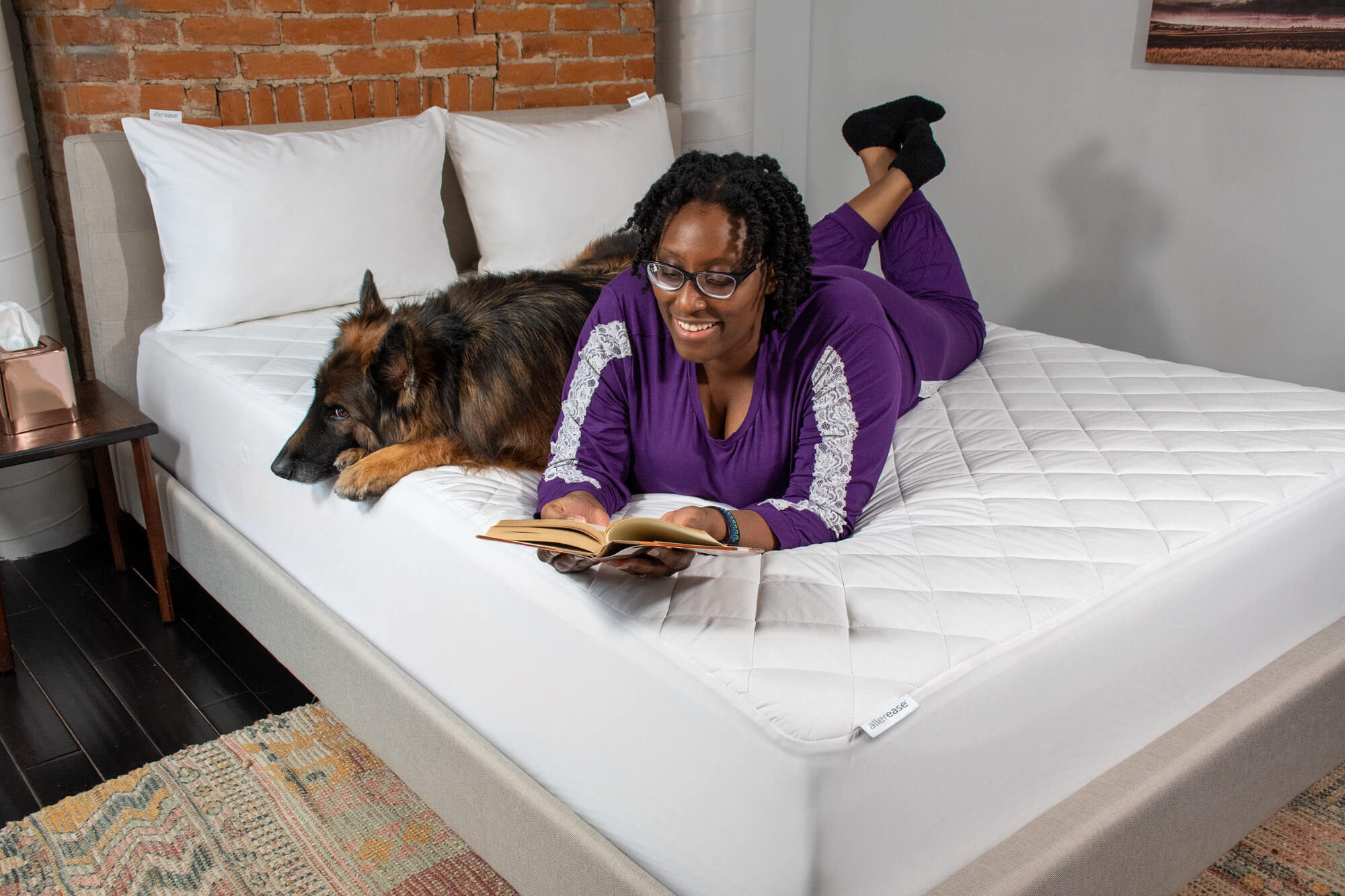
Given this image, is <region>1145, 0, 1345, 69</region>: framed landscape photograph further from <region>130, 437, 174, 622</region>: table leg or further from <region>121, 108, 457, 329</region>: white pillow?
<region>130, 437, 174, 622</region>: table leg

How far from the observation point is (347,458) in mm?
1865

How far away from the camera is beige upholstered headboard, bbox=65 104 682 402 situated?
2.59m

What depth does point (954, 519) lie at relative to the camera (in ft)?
5.22

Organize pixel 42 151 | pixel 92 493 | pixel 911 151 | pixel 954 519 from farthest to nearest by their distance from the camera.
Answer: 1. pixel 92 493
2. pixel 42 151
3. pixel 911 151
4. pixel 954 519

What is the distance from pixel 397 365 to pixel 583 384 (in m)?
0.34

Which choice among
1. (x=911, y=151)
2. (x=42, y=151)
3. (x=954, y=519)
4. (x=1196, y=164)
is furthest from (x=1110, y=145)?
(x=42, y=151)

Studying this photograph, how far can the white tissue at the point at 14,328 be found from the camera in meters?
2.27

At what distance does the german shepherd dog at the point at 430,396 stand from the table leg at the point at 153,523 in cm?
63

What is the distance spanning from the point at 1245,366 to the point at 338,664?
279cm

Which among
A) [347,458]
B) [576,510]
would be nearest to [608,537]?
[576,510]

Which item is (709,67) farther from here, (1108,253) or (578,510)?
(578,510)

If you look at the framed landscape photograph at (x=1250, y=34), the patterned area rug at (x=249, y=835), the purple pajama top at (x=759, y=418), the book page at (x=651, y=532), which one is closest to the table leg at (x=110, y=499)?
the patterned area rug at (x=249, y=835)

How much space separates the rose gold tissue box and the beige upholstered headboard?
0.36 meters

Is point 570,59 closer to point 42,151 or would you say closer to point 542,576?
point 42,151
